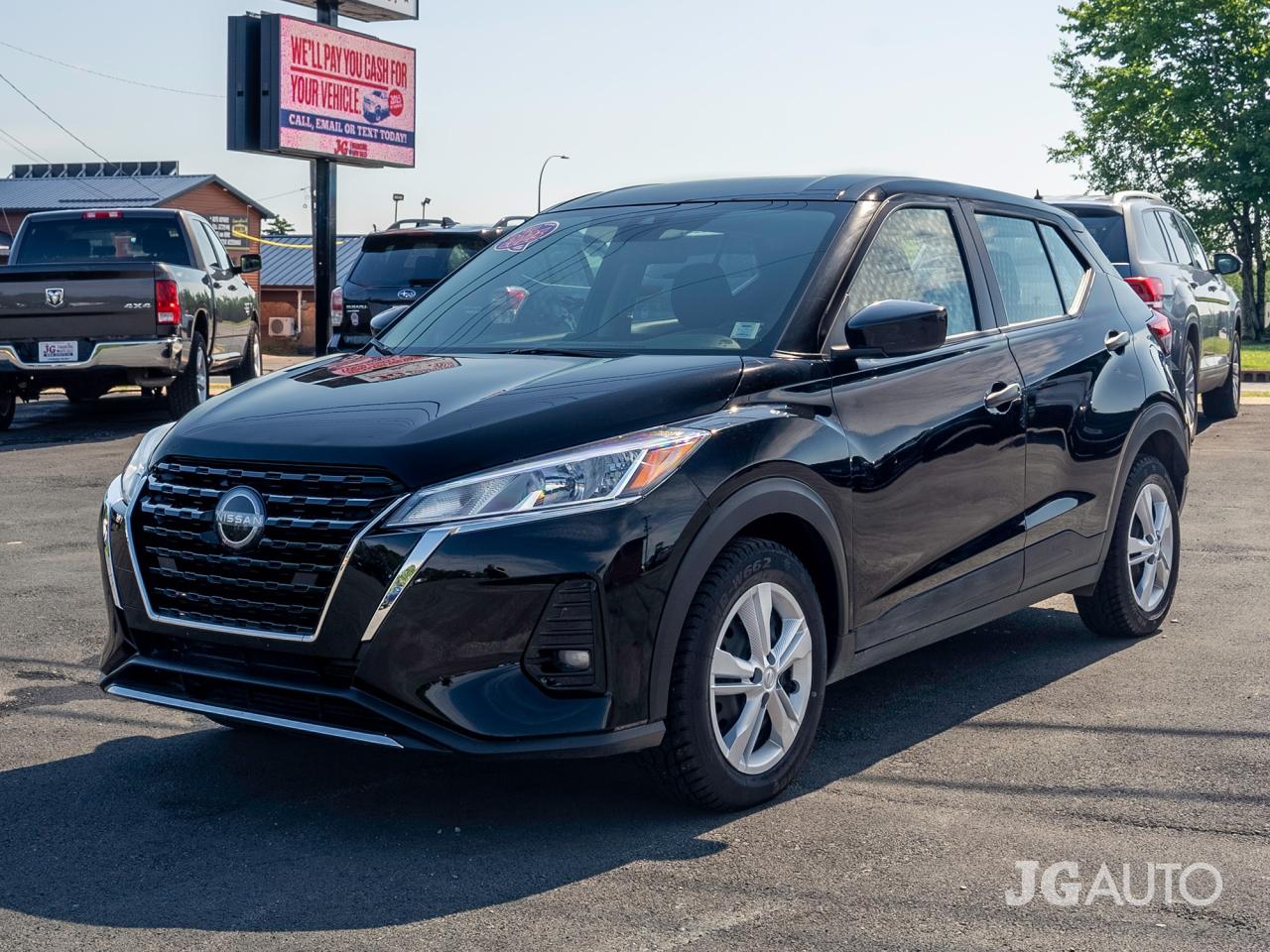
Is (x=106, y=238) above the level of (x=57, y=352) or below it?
above

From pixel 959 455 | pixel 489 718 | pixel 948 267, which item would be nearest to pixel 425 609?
pixel 489 718

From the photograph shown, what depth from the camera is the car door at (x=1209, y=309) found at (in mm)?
13781

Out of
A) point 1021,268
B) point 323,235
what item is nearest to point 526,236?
point 1021,268

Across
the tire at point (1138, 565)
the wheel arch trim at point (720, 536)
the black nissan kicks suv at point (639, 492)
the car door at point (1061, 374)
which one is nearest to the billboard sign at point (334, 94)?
the black nissan kicks suv at point (639, 492)

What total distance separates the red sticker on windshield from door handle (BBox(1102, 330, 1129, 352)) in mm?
2130

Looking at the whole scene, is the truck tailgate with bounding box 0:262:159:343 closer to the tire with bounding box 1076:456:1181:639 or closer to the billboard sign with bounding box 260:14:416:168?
the billboard sign with bounding box 260:14:416:168

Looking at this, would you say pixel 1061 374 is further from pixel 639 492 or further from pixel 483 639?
pixel 483 639

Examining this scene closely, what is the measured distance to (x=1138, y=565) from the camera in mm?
6414

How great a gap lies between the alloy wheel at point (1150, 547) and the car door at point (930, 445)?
1048 millimetres

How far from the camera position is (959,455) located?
16.8ft

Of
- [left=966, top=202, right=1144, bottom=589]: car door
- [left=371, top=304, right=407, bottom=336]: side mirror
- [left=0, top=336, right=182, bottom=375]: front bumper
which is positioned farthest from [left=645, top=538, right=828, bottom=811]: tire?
[left=0, top=336, right=182, bottom=375]: front bumper

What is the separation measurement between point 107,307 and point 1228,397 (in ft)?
34.6

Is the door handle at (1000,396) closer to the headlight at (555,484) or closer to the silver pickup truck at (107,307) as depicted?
the headlight at (555,484)

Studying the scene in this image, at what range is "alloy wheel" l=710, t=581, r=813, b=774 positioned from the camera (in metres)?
4.23
